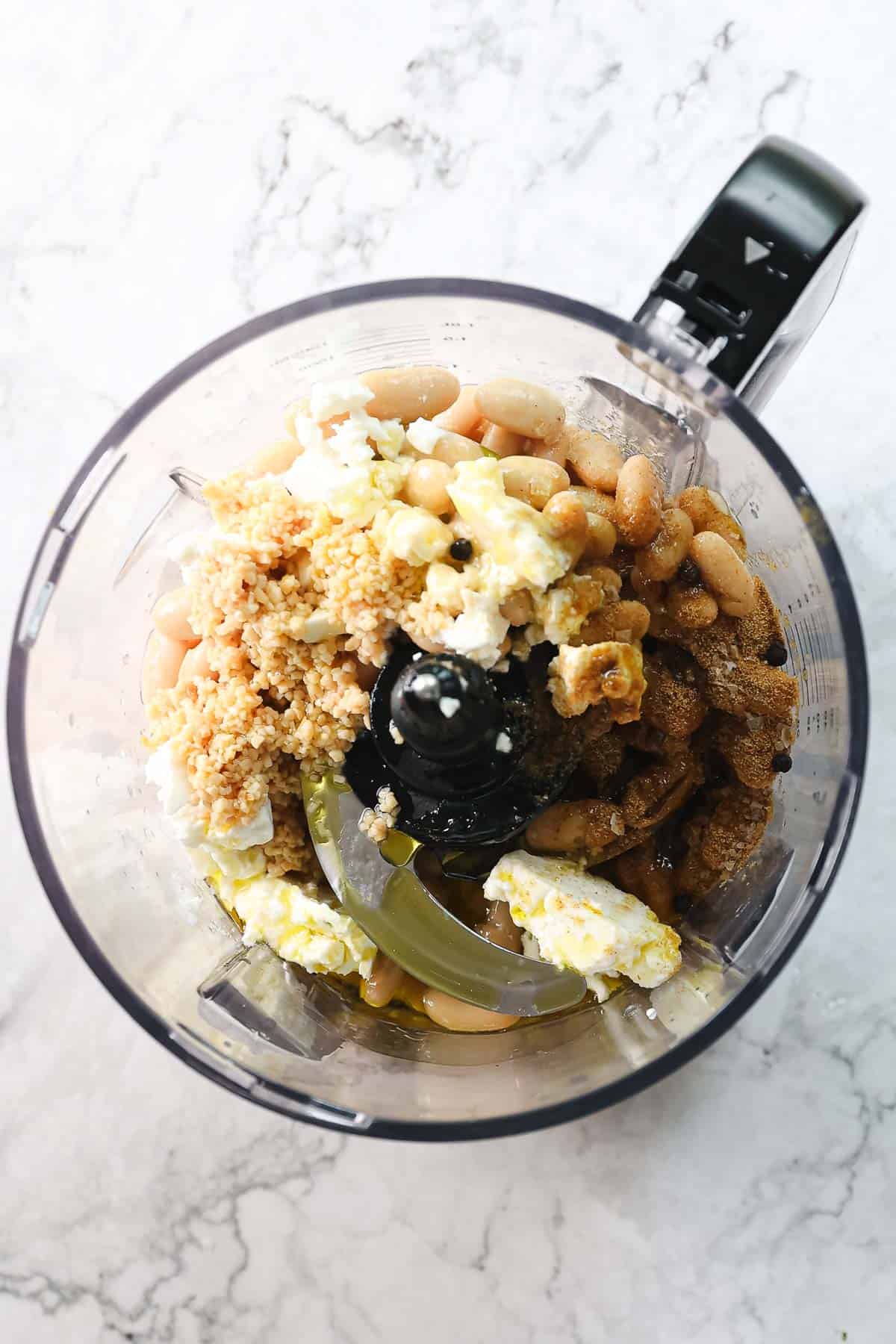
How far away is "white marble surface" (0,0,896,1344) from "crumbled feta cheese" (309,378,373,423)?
0.36 metres

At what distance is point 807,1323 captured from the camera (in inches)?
42.6

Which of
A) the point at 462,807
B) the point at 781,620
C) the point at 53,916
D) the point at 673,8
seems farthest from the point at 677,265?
the point at 53,916

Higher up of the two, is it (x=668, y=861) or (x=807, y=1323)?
(x=668, y=861)

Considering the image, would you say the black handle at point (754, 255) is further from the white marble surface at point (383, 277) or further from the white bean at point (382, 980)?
the white bean at point (382, 980)

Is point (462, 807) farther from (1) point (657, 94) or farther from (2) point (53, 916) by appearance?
(1) point (657, 94)

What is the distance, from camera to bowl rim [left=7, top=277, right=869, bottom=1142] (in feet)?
2.71

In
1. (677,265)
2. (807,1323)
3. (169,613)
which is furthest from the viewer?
(807,1323)

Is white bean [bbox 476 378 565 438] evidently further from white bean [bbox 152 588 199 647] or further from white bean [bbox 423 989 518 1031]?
white bean [bbox 423 989 518 1031]

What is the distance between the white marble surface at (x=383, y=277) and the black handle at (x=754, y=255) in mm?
344

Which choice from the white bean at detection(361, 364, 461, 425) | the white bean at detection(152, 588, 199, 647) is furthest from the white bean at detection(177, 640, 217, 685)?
the white bean at detection(361, 364, 461, 425)

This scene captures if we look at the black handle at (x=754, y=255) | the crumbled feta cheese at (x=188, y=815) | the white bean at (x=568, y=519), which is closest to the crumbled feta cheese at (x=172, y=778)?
the crumbled feta cheese at (x=188, y=815)

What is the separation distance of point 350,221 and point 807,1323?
118 cm

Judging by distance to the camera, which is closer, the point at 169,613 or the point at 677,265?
the point at 677,265

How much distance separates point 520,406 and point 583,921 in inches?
15.6
